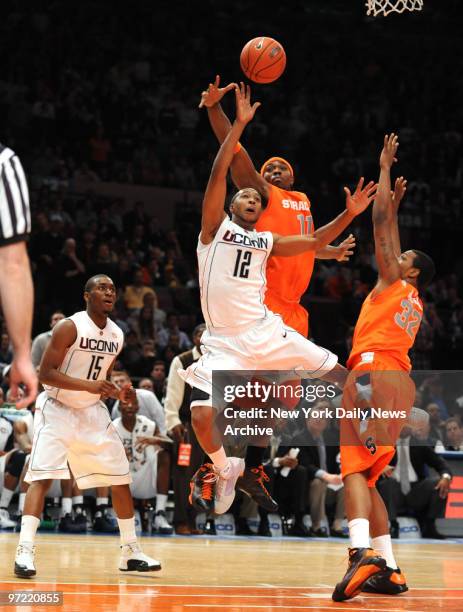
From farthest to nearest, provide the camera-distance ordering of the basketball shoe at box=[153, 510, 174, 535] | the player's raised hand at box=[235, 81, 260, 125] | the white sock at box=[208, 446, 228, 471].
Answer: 1. the basketball shoe at box=[153, 510, 174, 535]
2. the white sock at box=[208, 446, 228, 471]
3. the player's raised hand at box=[235, 81, 260, 125]

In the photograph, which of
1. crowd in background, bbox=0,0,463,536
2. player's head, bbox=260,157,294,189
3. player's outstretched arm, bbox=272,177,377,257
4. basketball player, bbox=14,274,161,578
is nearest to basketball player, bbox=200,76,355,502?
player's head, bbox=260,157,294,189

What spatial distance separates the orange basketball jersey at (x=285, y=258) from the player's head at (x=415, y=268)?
2.20 feet

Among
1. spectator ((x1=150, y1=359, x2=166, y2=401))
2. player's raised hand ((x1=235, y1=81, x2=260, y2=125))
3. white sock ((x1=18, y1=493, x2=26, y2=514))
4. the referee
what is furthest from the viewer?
spectator ((x1=150, y1=359, x2=166, y2=401))

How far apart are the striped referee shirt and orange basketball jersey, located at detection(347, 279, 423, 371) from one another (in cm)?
392

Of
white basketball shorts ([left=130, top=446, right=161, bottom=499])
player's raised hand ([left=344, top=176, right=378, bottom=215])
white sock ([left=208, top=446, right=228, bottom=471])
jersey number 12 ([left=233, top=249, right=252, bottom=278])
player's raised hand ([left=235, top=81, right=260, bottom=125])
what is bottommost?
white basketball shorts ([left=130, top=446, right=161, bottom=499])

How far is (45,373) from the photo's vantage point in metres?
8.00

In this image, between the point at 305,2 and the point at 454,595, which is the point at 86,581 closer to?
the point at 454,595

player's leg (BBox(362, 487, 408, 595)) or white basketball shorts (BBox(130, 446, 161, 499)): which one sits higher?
player's leg (BBox(362, 487, 408, 595))

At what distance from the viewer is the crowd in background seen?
49.5 ft

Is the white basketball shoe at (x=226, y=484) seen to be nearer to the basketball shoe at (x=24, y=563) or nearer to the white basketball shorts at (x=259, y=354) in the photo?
the white basketball shorts at (x=259, y=354)

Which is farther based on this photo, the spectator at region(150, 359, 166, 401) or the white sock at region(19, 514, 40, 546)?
the spectator at region(150, 359, 166, 401)

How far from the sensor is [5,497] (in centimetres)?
1150

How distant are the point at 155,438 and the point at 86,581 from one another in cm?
446

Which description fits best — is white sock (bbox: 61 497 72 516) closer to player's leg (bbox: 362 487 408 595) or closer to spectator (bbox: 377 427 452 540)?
spectator (bbox: 377 427 452 540)
